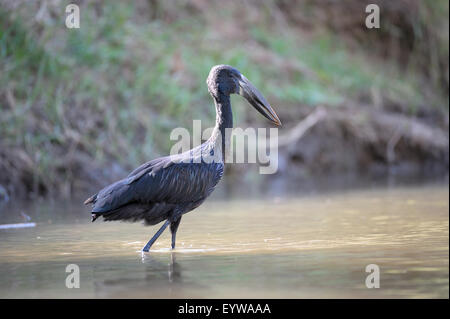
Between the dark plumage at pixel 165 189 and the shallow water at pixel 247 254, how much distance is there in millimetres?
306

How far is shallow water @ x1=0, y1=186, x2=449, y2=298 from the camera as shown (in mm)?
4871

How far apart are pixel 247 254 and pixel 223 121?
5.40ft

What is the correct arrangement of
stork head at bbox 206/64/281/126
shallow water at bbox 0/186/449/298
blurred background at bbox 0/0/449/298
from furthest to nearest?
stork head at bbox 206/64/281/126 → blurred background at bbox 0/0/449/298 → shallow water at bbox 0/186/449/298

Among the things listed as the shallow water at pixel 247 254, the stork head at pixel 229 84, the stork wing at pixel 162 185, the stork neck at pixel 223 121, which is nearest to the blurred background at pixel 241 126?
the shallow water at pixel 247 254

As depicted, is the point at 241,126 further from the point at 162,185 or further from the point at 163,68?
the point at 162,185

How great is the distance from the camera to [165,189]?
679 cm

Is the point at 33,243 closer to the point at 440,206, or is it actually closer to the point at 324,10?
the point at 440,206

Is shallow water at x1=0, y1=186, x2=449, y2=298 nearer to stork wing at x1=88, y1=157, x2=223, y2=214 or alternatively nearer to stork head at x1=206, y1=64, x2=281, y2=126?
stork wing at x1=88, y1=157, x2=223, y2=214

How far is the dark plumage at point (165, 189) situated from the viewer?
6656 millimetres

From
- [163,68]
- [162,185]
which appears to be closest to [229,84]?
[162,185]

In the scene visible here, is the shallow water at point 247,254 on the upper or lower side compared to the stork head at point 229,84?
lower

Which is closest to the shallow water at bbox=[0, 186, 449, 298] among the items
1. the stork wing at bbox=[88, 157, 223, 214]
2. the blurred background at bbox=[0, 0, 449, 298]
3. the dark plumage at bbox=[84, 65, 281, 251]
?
the blurred background at bbox=[0, 0, 449, 298]

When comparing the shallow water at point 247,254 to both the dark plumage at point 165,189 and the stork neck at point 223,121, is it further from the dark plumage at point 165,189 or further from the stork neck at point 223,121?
the stork neck at point 223,121

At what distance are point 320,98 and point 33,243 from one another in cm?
1006
